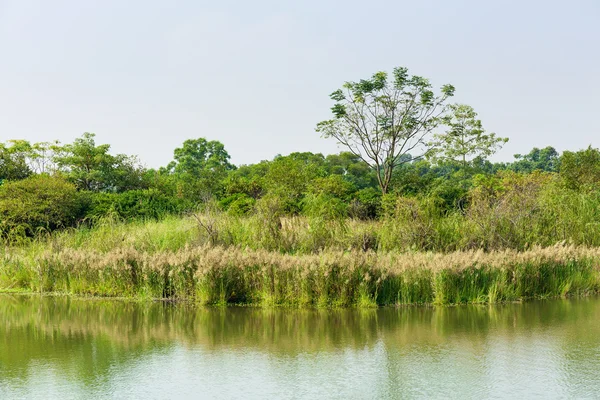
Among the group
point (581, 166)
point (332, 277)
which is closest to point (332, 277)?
point (332, 277)

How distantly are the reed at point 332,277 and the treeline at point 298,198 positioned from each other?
2.32m

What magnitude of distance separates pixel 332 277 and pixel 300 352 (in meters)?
3.71

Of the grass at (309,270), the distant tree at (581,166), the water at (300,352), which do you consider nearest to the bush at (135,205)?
the grass at (309,270)

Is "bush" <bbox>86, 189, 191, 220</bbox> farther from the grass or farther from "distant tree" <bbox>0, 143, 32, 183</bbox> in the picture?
"distant tree" <bbox>0, 143, 32, 183</bbox>

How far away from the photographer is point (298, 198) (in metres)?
29.0

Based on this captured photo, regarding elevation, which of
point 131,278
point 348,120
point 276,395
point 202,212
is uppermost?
point 348,120

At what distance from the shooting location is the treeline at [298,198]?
1792cm

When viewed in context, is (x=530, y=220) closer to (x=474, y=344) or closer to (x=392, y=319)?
(x=392, y=319)

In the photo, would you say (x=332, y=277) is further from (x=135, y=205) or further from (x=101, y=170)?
(x=101, y=170)

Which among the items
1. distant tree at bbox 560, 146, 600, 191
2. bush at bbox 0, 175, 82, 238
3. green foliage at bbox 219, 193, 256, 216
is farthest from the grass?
distant tree at bbox 560, 146, 600, 191

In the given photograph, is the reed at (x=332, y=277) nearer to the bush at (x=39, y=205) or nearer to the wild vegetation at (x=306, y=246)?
the wild vegetation at (x=306, y=246)

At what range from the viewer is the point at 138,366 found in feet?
29.7

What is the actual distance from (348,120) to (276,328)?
25.4 metres

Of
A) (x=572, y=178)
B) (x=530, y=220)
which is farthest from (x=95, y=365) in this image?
(x=572, y=178)
